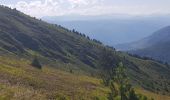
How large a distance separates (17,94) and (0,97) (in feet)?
8.48

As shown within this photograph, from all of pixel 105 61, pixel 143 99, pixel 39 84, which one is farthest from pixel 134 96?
pixel 105 61

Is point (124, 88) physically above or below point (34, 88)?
above

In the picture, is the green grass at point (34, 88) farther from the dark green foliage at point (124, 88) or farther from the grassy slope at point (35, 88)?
the dark green foliage at point (124, 88)

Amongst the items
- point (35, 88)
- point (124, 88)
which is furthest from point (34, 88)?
point (124, 88)

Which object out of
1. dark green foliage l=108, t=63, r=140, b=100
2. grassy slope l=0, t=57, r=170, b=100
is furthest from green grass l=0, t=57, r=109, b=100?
dark green foliage l=108, t=63, r=140, b=100

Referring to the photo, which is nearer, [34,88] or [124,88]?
[124,88]

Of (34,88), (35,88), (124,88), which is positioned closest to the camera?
(124,88)

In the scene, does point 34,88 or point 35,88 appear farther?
point 35,88

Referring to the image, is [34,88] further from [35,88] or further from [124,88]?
[124,88]

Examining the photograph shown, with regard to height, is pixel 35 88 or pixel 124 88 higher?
pixel 124 88

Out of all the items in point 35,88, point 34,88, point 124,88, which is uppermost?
point 124,88

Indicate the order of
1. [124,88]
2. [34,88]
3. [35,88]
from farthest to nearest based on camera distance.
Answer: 1. [35,88]
2. [34,88]
3. [124,88]

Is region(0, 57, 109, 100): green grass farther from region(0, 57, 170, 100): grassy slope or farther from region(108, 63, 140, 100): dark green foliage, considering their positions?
region(108, 63, 140, 100): dark green foliage

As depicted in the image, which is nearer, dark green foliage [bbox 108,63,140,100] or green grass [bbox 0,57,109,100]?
green grass [bbox 0,57,109,100]
